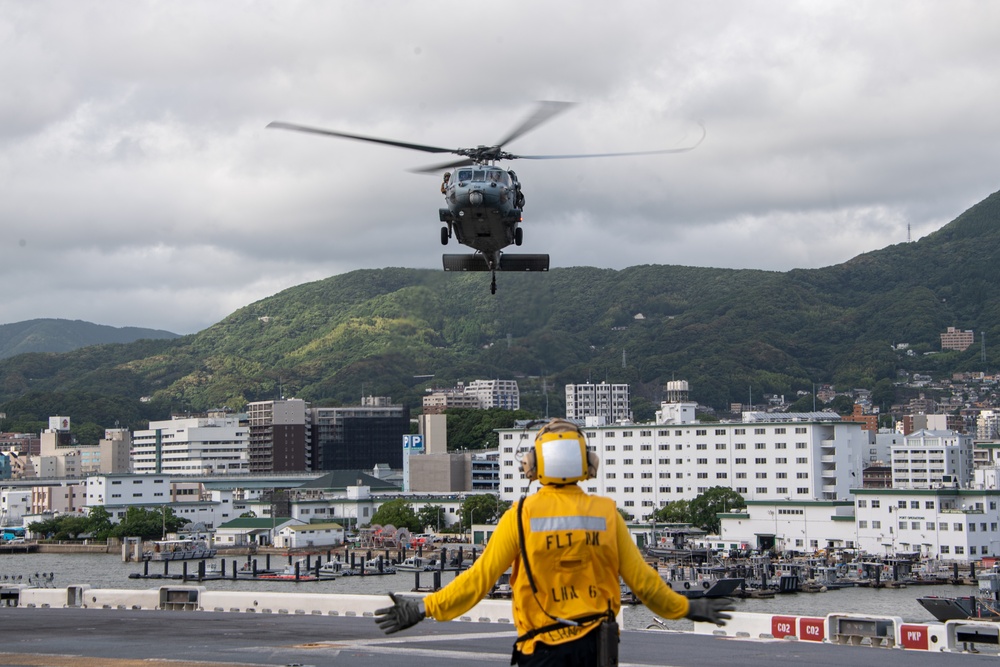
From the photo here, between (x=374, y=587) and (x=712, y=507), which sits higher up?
(x=712, y=507)

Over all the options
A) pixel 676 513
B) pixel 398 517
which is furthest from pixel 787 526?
pixel 398 517

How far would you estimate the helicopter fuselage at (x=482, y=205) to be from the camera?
30.6 m

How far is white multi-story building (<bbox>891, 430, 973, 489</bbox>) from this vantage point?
156 metres

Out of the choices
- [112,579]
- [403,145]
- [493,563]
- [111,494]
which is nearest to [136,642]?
[403,145]

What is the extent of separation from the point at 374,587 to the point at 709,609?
76.9 meters

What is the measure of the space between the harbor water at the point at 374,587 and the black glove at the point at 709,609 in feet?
90.7

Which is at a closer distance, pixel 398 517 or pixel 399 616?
pixel 399 616

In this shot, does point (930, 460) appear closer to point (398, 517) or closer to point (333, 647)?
point (398, 517)

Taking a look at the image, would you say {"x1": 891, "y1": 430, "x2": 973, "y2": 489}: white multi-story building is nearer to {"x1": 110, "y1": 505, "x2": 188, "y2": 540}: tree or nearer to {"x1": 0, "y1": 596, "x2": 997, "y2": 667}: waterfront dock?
{"x1": 110, "y1": 505, "x2": 188, "y2": 540}: tree

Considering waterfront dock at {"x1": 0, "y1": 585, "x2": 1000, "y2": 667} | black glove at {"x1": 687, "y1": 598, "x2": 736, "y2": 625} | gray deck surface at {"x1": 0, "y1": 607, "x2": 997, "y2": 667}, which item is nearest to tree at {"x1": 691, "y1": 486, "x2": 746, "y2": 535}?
waterfront dock at {"x1": 0, "y1": 585, "x2": 1000, "y2": 667}

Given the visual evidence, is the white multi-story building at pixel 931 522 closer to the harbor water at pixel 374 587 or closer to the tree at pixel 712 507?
the harbor water at pixel 374 587

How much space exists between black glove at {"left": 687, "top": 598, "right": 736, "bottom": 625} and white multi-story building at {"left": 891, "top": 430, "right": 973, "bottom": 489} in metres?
155

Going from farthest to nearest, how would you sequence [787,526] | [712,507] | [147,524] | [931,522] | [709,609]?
[147,524]
[712,507]
[787,526]
[931,522]
[709,609]

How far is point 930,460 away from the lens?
157 metres
